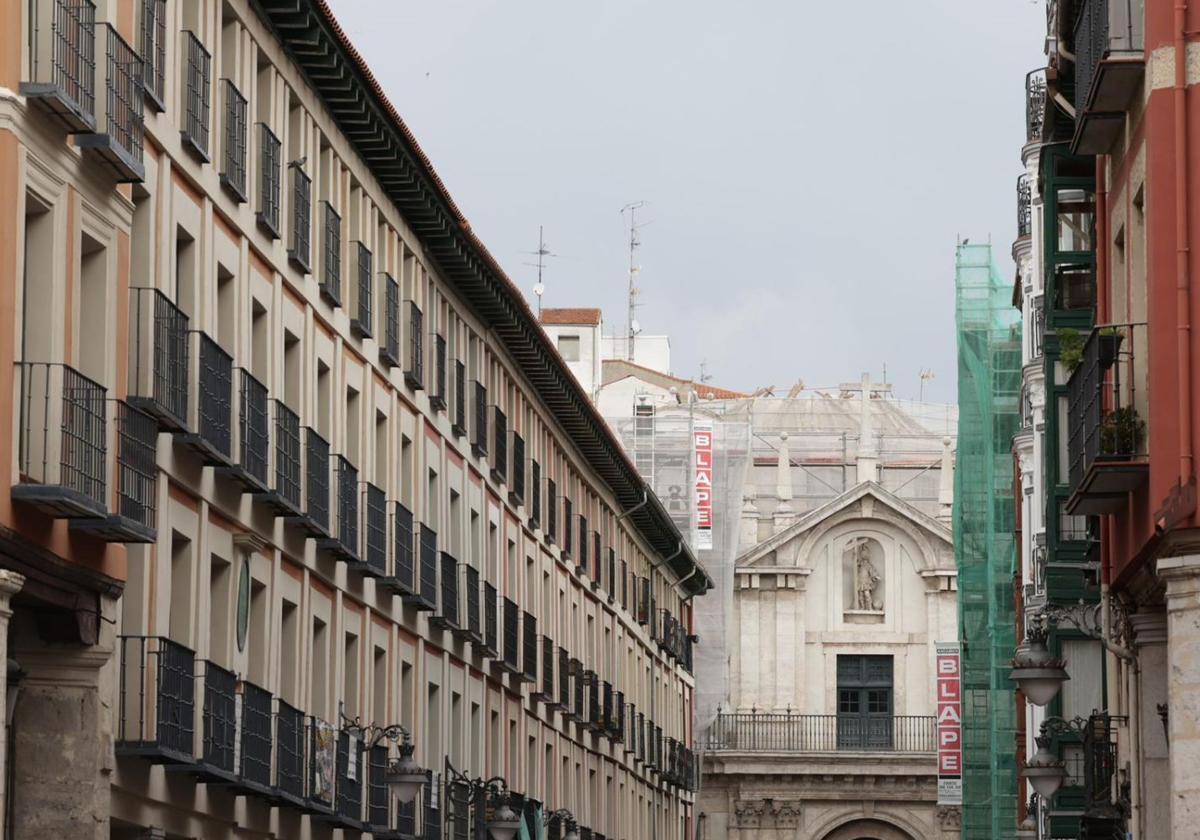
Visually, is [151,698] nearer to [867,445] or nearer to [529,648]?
[529,648]

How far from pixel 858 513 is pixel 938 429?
1544 centimetres

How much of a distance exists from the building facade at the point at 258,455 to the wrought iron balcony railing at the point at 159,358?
69 millimetres

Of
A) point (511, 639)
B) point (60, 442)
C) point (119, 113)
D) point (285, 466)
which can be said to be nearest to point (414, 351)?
point (511, 639)

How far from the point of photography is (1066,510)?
24922mm

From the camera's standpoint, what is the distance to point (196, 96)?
28.5 m

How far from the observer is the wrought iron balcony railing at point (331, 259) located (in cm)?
3534

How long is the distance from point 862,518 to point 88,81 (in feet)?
226

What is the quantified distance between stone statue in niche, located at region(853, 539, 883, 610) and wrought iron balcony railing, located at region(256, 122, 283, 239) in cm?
5904

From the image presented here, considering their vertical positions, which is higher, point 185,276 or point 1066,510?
point 185,276


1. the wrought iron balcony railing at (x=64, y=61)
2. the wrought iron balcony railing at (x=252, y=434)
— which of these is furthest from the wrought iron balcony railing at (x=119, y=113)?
the wrought iron balcony railing at (x=252, y=434)

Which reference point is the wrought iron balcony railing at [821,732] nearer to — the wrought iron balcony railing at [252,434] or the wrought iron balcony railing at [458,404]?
the wrought iron balcony railing at [458,404]

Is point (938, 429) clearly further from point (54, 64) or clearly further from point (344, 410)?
point (54, 64)

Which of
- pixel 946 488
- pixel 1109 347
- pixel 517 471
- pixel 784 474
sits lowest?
pixel 1109 347

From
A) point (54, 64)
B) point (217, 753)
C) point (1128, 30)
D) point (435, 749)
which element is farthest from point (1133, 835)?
point (435, 749)
